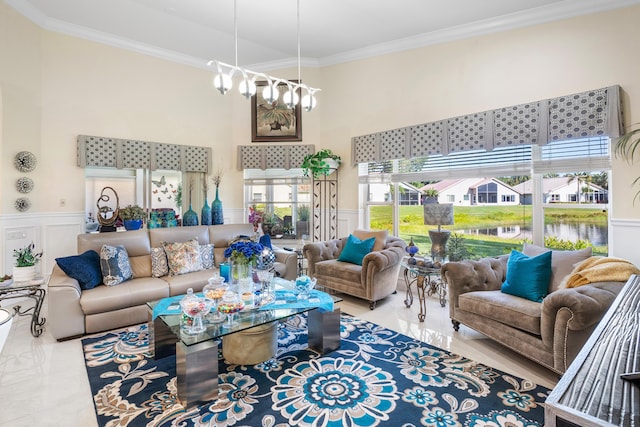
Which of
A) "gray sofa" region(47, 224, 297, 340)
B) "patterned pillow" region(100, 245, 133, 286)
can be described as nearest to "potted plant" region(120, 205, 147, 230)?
"gray sofa" region(47, 224, 297, 340)

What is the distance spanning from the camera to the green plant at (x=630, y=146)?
128 inches

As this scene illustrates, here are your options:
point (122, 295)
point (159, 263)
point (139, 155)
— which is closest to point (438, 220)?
point (159, 263)

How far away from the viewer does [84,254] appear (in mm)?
3512

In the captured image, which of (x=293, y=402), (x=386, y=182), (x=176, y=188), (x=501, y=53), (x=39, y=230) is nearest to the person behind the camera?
(x=293, y=402)

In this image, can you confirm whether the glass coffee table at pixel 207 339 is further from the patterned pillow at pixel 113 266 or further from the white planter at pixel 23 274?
the white planter at pixel 23 274

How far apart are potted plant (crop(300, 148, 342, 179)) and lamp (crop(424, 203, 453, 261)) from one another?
1.96 meters

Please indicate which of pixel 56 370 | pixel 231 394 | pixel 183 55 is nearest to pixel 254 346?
pixel 231 394

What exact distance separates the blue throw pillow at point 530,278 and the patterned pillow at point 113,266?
393 cm

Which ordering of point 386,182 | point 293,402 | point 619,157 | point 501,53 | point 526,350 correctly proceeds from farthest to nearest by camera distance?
1. point 386,182
2. point 501,53
3. point 619,157
4. point 526,350
5. point 293,402

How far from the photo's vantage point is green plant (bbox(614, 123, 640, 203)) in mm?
3256

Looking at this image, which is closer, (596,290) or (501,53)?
(596,290)

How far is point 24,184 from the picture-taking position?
4.35 m

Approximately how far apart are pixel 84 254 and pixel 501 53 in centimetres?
543

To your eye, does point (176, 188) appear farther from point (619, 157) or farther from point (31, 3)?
point (619, 157)
